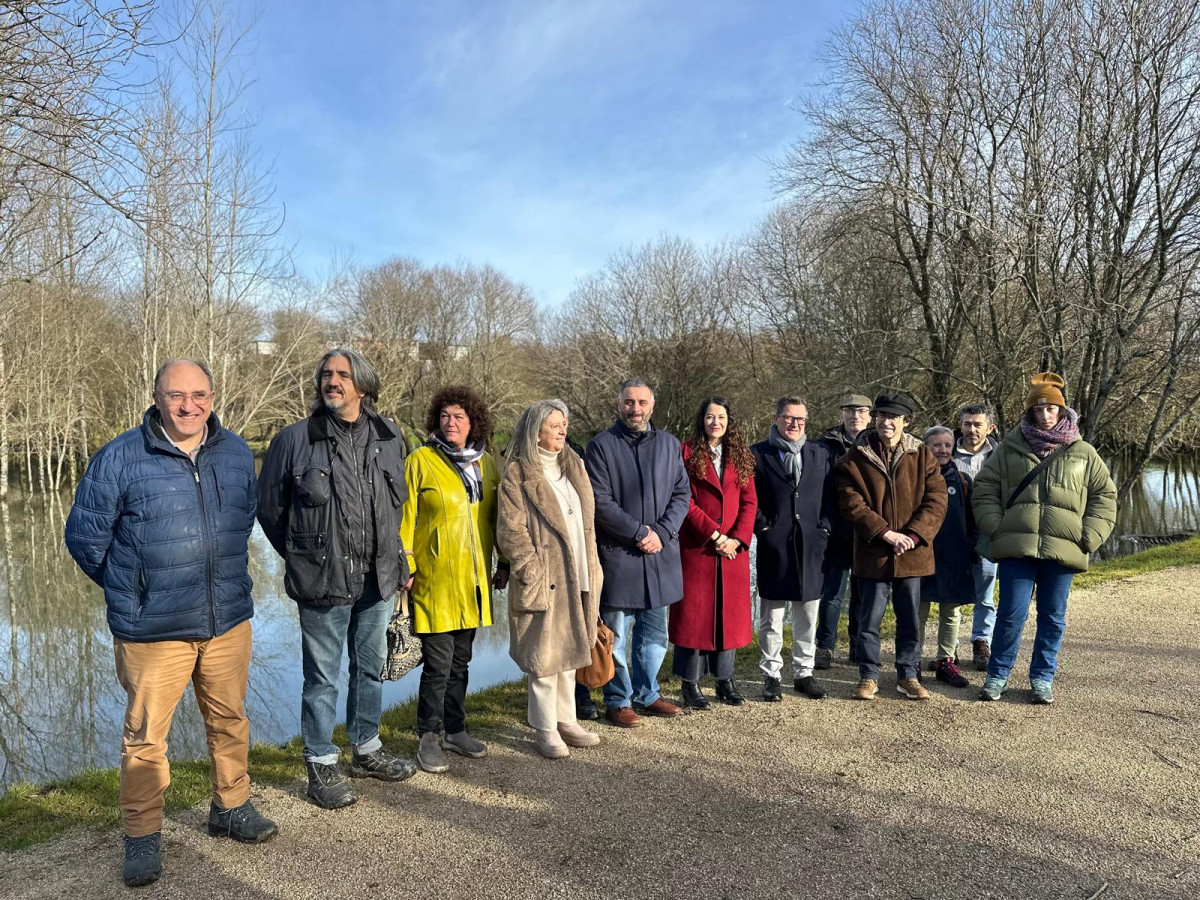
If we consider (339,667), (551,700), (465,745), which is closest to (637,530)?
(551,700)

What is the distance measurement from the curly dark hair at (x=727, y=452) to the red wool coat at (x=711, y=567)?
0.04m

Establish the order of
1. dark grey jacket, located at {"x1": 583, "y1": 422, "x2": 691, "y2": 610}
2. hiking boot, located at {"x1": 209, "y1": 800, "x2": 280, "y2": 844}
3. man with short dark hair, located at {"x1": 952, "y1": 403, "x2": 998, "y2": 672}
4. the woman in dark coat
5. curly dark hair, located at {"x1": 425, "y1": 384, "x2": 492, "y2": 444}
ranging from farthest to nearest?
man with short dark hair, located at {"x1": 952, "y1": 403, "x2": 998, "y2": 672}, the woman in dark coat, dark grey jacket, located at {"x1": 583, "y1": 422, "x2": 691, "y2": 610}, curly dark hair, located at {"x1": 425, "y1": 384, "x2": 492, "y2": 444}, hiking boot, located at {"x1": 209, "y1": 800, "x2": 280, "y2": 844}

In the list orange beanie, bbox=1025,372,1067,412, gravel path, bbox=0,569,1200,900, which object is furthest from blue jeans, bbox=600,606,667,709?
orange beanie, bbox=1025,372,1067,412

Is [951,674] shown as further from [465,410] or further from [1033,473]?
[465,410]

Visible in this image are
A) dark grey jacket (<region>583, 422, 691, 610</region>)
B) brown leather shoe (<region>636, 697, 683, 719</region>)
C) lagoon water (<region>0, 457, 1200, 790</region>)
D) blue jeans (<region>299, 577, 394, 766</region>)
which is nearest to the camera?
blue jeans (<region>299, 577, 394, 766</region>)

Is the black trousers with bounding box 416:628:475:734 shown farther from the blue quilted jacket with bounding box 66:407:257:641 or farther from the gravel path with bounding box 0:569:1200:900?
the blue quilted jacket with bounding box 66:407:257:641

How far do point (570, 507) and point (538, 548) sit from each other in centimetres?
32

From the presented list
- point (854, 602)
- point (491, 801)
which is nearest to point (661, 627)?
point (491, 801)

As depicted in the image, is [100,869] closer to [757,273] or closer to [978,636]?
[978,636]

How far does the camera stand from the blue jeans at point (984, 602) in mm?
6098

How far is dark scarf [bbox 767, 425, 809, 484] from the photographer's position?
538 centimetres

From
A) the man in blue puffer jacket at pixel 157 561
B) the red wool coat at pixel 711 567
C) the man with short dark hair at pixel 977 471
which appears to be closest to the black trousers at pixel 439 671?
the man in blue puffer jacket at pixel 157 561

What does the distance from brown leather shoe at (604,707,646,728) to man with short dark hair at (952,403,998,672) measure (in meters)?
3.04

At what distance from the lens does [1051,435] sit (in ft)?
16.9
